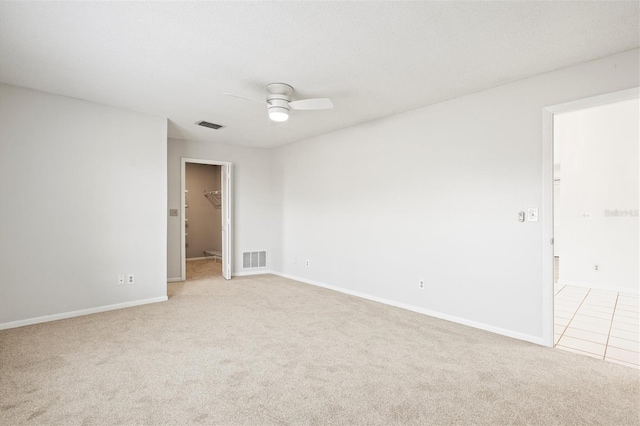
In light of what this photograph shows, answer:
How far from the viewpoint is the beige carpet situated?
6.47 ft

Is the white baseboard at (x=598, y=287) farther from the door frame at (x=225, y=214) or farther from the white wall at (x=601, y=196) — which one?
the door frame at (x=225, y=214)

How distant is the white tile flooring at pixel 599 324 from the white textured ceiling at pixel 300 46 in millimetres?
2674

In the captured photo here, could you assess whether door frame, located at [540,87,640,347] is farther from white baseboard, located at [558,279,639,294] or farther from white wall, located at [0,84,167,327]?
white wall, located at [0,84,167,327]

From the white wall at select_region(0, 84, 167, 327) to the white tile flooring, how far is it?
5.04m

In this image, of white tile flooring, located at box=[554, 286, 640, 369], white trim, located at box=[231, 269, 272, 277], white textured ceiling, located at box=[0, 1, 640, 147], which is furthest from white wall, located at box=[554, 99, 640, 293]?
white trim, located at box=[231, 269, 272, 277]

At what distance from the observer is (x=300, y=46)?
2.58 metres

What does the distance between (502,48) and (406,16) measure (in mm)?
1010

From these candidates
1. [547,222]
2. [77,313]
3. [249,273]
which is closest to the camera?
[547,222]

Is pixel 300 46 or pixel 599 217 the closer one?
pixel 300 46

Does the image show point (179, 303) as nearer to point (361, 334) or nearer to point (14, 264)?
point (14, 264)

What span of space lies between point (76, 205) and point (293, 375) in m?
3.39

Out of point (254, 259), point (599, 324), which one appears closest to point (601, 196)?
point (599, 324)

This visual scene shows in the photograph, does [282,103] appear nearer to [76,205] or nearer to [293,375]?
[293,375]

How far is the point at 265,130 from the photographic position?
5.26 m
